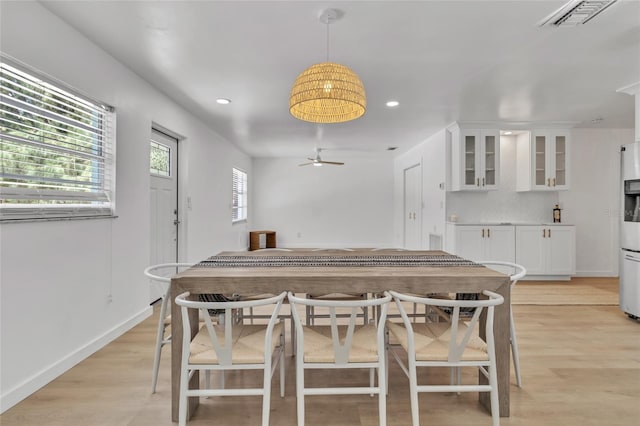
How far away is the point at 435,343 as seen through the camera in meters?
1.76

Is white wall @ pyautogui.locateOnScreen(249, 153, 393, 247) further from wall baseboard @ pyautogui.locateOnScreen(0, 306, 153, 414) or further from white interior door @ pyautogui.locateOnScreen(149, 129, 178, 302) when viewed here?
wall baseboard @ pyautogui.locateOnScreen(0, 306, 153, 414)

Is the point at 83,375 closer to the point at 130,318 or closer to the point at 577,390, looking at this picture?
the point at 130,318

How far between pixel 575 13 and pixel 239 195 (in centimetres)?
657

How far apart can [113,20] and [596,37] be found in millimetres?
3448

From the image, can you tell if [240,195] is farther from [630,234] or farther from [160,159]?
[630,234]

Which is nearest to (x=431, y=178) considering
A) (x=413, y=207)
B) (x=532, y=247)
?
(x=413, y=207)

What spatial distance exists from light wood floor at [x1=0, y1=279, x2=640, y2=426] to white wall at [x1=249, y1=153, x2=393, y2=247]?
6024mm

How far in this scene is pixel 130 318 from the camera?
3129 millimetres

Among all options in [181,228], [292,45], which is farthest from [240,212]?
[292,45]

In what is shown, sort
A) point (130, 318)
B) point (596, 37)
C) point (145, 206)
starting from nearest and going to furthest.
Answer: point (596, 37) → point (130, 318) → point (145, 206)

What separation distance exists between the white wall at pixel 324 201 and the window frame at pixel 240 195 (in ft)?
1.97

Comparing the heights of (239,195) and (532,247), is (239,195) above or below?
above

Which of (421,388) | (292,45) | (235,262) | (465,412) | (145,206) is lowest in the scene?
(465,412)

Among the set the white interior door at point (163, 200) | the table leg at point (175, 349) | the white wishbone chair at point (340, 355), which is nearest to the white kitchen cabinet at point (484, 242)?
the white wishbone chair at point (340, 355)
